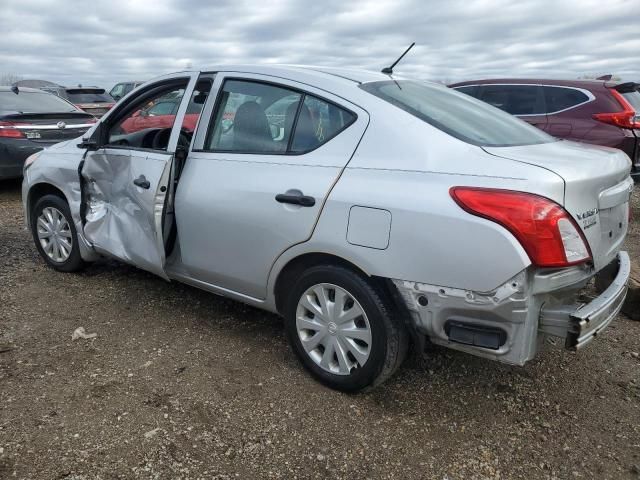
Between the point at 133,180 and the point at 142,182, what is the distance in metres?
0.15

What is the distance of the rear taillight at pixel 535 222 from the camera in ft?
7.26

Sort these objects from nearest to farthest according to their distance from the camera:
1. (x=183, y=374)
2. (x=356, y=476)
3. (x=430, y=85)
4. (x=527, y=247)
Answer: (x=527, y=247) → (x=356, y=476) → (x=183, y=374) → (x=430, y=85)

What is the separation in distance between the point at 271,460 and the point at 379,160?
1.44 metres

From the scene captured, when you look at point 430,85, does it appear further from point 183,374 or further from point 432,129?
point 183,374

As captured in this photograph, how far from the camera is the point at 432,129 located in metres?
2.62

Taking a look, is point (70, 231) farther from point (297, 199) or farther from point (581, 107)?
point (581, 107)

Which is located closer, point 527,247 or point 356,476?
point 527,247

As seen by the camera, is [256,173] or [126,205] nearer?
[256,173]

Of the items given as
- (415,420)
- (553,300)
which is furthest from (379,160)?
(415,420)

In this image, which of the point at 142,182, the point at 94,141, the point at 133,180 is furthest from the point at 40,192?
the point at 142,182

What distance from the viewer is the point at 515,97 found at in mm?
7496

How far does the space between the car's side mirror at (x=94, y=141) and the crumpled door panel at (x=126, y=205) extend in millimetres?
58

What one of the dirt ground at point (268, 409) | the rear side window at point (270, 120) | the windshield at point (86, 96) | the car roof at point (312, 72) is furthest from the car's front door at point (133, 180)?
the windshield at point (86, 96)

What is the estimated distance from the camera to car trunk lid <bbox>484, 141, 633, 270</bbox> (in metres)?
2.35
